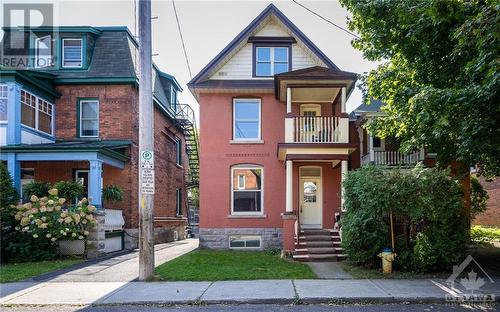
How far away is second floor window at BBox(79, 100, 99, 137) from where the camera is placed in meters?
17.4

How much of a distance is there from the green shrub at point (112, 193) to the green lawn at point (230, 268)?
3797 mm

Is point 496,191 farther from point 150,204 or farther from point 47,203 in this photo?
point 47,203

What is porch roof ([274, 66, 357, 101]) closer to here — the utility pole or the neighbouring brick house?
the utility pole

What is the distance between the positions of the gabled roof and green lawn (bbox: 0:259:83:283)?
8315 millimetres

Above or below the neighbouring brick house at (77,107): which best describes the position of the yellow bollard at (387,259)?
below

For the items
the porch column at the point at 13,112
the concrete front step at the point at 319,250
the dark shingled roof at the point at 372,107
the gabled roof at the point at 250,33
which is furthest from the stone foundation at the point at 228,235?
the porch column at the point at 13,112

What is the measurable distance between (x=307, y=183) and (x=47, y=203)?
9795mm

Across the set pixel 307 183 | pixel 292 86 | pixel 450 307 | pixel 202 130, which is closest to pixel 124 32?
pixel 202 130

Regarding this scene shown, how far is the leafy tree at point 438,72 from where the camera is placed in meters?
7.55

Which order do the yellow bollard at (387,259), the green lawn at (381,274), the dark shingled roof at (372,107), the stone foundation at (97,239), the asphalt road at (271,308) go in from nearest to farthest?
the asphalt road at (271,308)
the green lawn at (381,274)
the yellow bollard at (387,259)
the stone foundation at (97,239)
the dark shingled roof at (372,107)

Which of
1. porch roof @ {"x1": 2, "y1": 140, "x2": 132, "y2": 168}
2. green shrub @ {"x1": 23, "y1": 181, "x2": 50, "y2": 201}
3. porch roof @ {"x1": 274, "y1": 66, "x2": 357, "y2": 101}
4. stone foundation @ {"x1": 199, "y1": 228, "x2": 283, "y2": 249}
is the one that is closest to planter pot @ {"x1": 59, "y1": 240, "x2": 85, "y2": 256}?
green shrub @ {"x1": 23, "y1": 181, "x2": 50, "y2": 201}

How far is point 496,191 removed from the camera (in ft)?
78.3

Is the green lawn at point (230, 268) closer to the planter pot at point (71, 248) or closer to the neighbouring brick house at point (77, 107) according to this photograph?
the planter pot at point (71, 248)

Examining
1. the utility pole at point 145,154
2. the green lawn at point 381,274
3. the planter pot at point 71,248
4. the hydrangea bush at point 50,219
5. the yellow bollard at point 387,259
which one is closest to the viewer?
the utility pole at point 145,154
